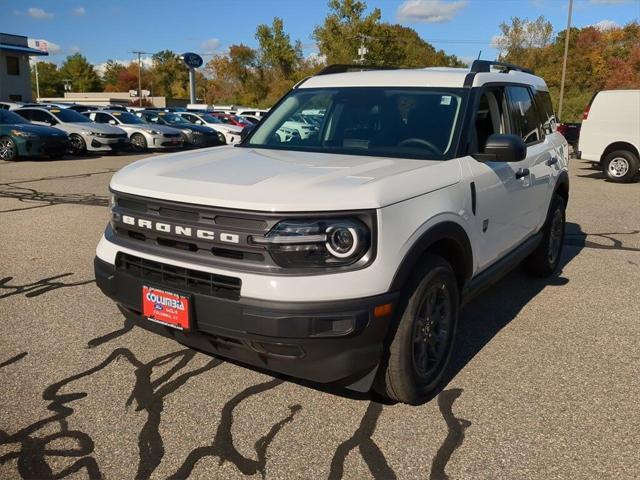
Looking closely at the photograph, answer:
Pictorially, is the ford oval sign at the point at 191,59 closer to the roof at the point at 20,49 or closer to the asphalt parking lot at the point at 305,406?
the roof at the point at 20,49

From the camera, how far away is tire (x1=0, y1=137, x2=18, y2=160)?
1538 cm

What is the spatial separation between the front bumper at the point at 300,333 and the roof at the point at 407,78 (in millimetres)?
1879

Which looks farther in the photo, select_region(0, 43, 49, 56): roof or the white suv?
select_region(0, 43, 49, 56): roof

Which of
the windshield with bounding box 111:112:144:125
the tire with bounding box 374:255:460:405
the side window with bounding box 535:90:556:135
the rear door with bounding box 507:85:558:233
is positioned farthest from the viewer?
the windshield with bounding box 111:112:144:125

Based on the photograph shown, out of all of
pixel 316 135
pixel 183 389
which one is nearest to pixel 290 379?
pixel 183 389

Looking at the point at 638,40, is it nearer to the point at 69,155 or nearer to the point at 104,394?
the point at 69,155

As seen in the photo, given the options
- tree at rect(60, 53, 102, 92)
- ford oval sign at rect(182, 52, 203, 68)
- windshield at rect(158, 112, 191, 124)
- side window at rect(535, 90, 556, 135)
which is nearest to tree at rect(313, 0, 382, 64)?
ford oval sign at rect(182, 52, 203, 68)

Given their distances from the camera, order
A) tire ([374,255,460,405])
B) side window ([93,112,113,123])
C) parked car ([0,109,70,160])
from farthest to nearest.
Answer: side window ([93,112,113,123])
parked car ([0,109,70,160])
tire ([374,255,460,405])

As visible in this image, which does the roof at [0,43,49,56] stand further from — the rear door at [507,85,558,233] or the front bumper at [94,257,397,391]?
the front bumper at [94,257,397,391]

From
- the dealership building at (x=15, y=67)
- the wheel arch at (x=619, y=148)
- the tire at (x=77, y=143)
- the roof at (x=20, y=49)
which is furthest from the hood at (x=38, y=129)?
the roof at (x=20, y=49)

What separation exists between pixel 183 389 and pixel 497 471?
5.75 ft

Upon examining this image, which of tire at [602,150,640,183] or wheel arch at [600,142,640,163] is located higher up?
wheel arch at [600,142,640,163]

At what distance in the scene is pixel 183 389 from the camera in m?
3.33

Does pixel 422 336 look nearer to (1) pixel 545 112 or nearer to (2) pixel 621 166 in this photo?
(1) pixel 545 112
